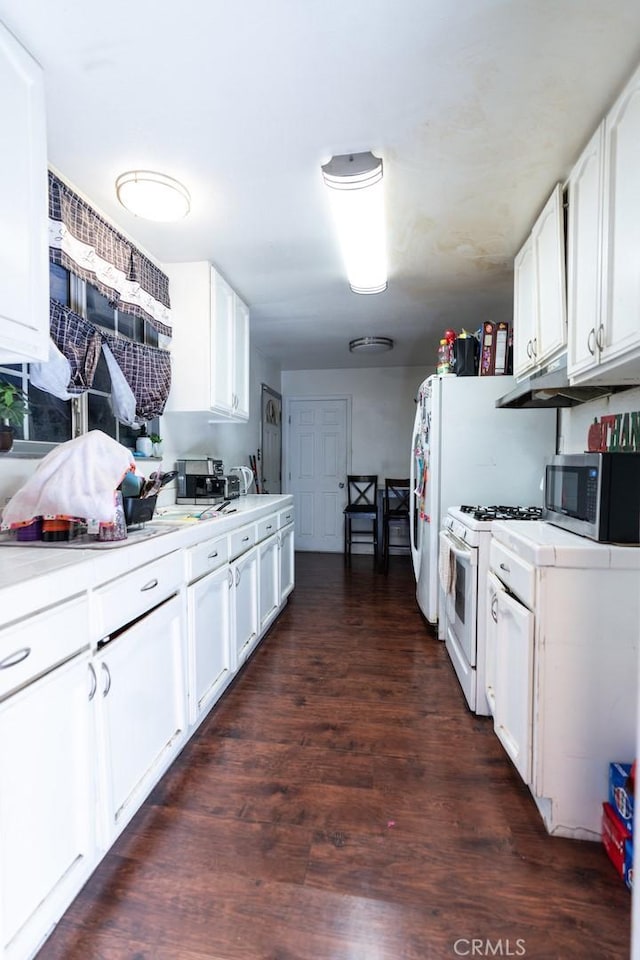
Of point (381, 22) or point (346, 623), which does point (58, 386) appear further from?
point (346, 623)

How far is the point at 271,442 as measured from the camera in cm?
525

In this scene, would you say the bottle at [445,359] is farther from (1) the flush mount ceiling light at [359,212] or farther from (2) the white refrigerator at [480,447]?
(1) the flush mount ceiling light at [359,212]

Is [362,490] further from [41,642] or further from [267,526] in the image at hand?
[41,642]

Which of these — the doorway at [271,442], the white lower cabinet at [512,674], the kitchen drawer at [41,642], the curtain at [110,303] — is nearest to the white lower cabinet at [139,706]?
the kitchen drawer at [41,642]

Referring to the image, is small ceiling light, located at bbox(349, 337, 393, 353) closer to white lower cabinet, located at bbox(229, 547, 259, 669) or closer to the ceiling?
the ceiling

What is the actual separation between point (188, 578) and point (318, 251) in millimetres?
1894

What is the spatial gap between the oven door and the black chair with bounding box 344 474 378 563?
2.44 metres

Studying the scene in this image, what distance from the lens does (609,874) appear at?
125 cm

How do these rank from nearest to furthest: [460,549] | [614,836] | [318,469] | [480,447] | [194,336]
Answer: [614,836] → [460,549] → [194,336] → [480,447] → [318,469]

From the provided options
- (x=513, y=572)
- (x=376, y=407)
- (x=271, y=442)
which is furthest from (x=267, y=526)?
(x=376, y=407)

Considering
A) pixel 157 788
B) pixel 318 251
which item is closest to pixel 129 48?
pixel 318 251

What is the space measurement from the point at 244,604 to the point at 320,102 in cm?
222

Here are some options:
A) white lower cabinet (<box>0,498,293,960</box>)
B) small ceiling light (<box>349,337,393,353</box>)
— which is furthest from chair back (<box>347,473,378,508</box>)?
white lower cabinet (<box>0,498,293,960</box>)

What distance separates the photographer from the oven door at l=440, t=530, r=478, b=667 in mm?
2059
